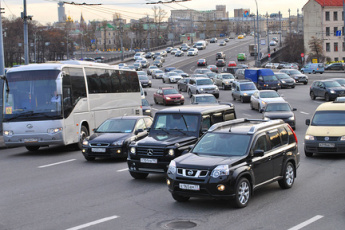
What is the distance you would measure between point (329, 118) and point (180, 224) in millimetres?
10392

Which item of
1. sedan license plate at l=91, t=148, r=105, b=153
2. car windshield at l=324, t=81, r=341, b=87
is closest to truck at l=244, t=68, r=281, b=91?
car windshield at l=324, t=81, r=341, b=87

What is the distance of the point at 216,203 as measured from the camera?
10836 millimetres

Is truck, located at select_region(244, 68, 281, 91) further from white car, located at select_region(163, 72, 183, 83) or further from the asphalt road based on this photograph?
the asphalt road

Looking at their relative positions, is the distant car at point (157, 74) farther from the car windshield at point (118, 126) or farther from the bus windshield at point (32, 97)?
the car windshield at point (118, 126)

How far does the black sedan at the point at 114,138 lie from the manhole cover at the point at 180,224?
273 inches

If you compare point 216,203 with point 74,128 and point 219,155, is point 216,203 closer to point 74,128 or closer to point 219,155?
point 219,155

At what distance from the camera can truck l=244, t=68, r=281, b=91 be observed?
163 ft

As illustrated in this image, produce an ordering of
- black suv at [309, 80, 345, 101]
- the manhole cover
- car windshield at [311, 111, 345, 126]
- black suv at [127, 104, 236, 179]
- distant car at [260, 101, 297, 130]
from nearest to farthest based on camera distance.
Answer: the manhole cover
black suv at [127, 104, 236, 179]
car windshield at [311, 111, 345, 126]
distant car at [260, 101, 297, 130]
black suv at [309, 80, 345, 101]

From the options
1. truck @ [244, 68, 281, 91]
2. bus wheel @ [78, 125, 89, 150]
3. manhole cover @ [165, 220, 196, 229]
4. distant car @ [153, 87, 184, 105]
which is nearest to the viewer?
manhole cover @ [165, 220, 196, 229]

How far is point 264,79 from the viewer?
50031 mm

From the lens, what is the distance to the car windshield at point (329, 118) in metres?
17.8

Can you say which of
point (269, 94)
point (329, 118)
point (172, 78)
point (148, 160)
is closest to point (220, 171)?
point (148, 160)

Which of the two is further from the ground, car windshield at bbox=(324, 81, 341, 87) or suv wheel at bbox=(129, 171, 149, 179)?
car windshield at bbox=(324, 81, 341, 87)

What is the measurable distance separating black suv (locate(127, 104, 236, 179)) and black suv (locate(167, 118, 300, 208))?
1.60 meters
